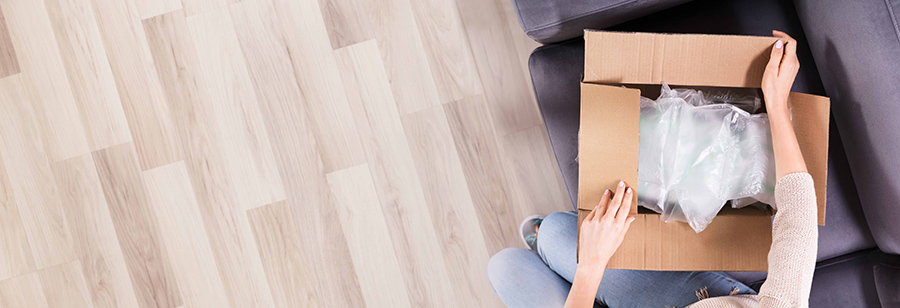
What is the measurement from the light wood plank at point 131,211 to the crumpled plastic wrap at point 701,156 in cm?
134

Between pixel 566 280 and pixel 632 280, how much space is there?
154 millimetres

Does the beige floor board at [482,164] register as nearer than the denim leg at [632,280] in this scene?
No

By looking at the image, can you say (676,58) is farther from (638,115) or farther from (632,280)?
(632,280)

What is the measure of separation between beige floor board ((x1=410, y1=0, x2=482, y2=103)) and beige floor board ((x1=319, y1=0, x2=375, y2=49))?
15cm

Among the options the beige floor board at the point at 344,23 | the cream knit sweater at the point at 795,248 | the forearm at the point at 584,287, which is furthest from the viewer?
the beige floor board at the point at 344,23

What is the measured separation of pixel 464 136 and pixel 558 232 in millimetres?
410

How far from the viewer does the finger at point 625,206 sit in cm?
86

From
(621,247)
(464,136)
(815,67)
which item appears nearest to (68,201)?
(464,136)

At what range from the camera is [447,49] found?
4.63ft

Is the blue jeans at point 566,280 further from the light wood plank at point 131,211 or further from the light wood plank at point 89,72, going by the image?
the light wood plank at point 89,72

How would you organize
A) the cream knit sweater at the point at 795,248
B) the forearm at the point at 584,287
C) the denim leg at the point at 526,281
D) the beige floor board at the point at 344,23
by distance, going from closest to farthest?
the cream knit sweater at the point at 795,248 < the forearm at the point at 584,287 < the denim leg at the point at 526,281 < the beige floor board at the point at 344,23

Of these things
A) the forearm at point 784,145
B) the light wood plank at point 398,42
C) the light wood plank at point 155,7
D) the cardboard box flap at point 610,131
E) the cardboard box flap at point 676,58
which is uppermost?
the light wood plank at point 155,7

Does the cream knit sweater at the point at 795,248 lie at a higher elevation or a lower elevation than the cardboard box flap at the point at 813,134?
lower

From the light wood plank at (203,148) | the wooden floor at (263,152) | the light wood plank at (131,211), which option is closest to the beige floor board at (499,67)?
the wooden floor at (263,152)
